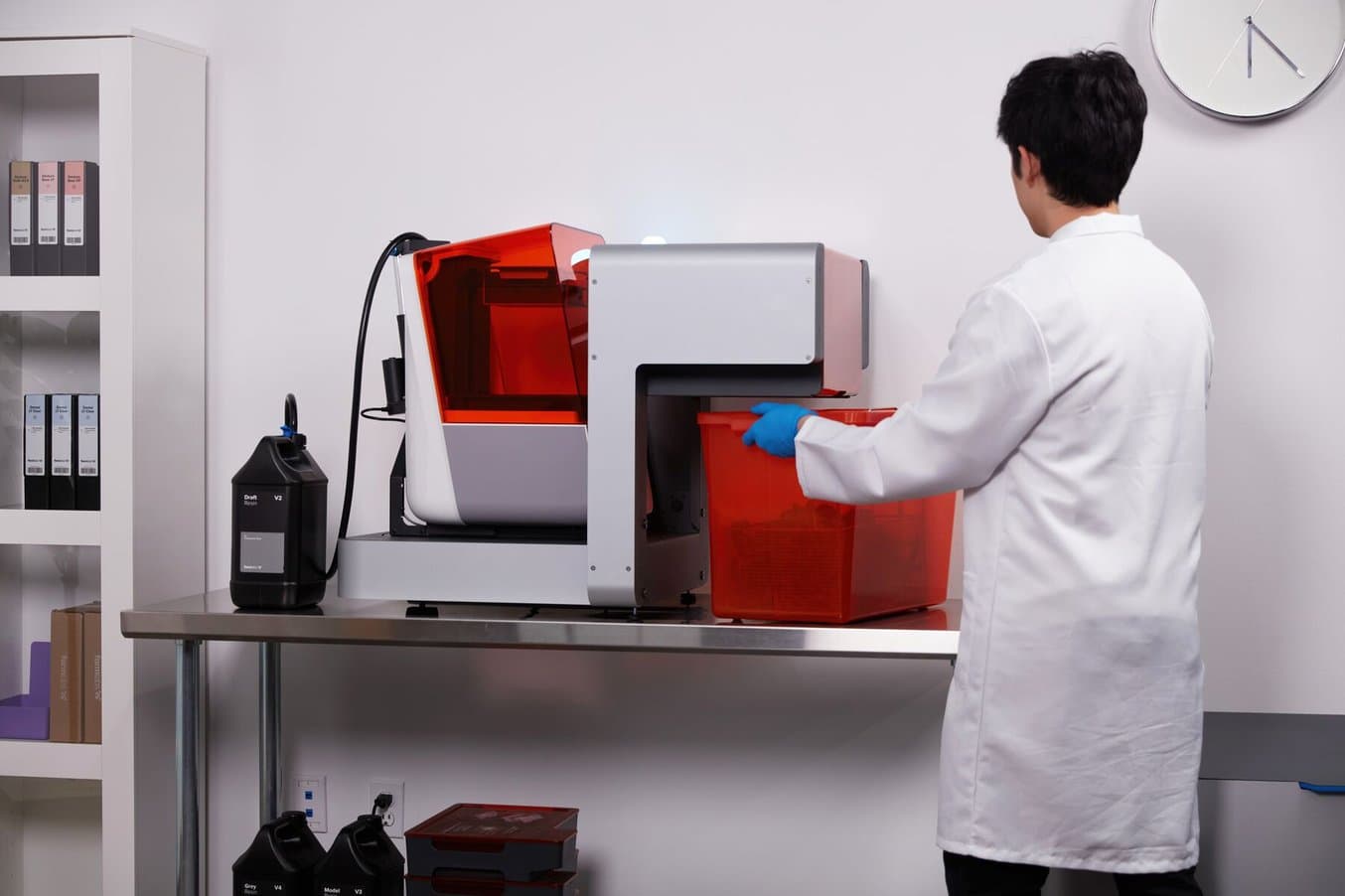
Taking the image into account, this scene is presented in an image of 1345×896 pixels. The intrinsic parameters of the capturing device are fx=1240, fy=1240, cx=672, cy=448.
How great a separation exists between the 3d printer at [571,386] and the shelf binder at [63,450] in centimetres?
66

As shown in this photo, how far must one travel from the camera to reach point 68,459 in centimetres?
214

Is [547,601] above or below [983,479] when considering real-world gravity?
below

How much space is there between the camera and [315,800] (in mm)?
2314

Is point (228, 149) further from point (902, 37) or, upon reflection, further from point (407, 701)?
point (902, 37)

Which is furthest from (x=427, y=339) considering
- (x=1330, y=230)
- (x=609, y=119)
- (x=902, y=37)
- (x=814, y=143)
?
(x=1330, y=230)

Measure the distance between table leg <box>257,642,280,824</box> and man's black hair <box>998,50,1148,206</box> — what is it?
4.99 ft

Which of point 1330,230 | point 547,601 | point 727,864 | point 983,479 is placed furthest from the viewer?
point 727,864

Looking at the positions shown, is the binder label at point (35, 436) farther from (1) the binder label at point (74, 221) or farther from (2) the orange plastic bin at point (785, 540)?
(2) the orange plastic bin at point (785, 540)

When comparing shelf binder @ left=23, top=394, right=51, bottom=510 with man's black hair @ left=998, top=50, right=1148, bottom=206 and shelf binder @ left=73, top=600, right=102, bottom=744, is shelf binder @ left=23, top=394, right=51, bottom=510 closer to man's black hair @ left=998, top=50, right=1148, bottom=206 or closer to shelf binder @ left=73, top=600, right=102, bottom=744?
shelf binder @ left=73, top=600, right=102, bottom=744

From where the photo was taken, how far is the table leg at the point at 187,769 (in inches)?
74.3

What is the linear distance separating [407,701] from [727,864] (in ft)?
2.15

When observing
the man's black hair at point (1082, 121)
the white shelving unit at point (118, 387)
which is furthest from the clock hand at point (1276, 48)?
the white shelving unit at point (118, 387)

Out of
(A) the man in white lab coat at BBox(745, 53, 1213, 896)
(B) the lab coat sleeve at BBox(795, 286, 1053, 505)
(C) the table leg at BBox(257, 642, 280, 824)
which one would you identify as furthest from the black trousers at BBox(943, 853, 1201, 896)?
(C) the table leg at BBox(257, 642, 280, 824)

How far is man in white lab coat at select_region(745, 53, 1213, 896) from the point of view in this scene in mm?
1313
